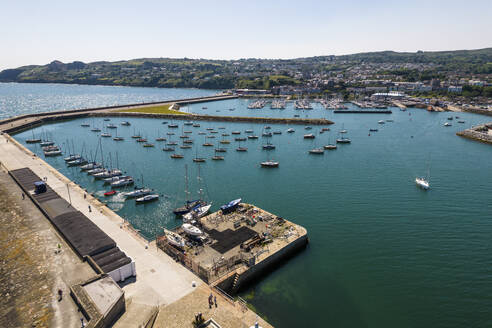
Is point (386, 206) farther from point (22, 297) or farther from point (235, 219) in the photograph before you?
point (22, 297)

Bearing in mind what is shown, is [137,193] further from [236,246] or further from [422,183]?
[422,183]

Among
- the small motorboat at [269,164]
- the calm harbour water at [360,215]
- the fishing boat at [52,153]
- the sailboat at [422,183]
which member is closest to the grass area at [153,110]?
the calm harbour water at [360,215]

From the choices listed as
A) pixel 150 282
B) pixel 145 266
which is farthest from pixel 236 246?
pixel 150 282

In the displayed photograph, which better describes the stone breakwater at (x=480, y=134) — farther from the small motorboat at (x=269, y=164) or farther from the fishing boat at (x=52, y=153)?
the fishing boat at (x=52, y=153)

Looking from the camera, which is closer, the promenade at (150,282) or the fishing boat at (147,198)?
the promenade at (150,282)

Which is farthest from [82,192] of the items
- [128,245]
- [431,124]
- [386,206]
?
[431,124]

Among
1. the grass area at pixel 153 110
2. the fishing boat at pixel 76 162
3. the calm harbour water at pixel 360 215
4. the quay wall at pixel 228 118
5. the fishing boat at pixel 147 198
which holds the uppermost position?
the grass area at pixel 153 110
